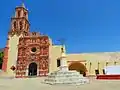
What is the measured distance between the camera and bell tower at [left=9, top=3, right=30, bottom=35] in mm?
36156

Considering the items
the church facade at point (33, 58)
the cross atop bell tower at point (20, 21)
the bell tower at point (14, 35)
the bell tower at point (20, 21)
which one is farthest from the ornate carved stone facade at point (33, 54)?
the cross atop bell tower at point (20, 21)

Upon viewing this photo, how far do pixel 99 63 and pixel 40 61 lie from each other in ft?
36.0

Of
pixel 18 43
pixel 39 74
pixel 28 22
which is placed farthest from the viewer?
pixel 28 22

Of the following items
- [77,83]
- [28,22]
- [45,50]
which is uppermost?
[28,22]

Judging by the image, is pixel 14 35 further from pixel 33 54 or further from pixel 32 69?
pixel 32 69

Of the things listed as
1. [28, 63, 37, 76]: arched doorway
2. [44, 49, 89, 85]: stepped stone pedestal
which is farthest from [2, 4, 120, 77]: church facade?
[44, 49, 89, 85]: stepped stone pedestal

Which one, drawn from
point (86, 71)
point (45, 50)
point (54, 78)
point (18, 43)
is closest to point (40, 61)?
point (45, 50)

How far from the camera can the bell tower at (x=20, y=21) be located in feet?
119

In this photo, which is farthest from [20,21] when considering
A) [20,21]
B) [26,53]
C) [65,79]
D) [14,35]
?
[65,79]

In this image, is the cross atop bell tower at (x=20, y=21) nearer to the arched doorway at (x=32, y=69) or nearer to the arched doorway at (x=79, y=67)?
the arched doorway at (x=32, y=69)

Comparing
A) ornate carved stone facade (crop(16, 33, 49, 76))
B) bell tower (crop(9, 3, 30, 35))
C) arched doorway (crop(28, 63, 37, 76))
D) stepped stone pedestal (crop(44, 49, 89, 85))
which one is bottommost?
stepped stone pedestal (crop(44, 49, 89, 85))

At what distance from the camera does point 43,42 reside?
35000 millimetres

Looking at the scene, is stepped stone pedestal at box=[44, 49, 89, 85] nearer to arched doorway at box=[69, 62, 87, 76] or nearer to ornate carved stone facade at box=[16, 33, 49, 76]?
ornate carved stone facade at box=[16, 33, 49, 76]

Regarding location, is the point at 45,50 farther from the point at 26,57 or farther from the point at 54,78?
the point at 54,78
